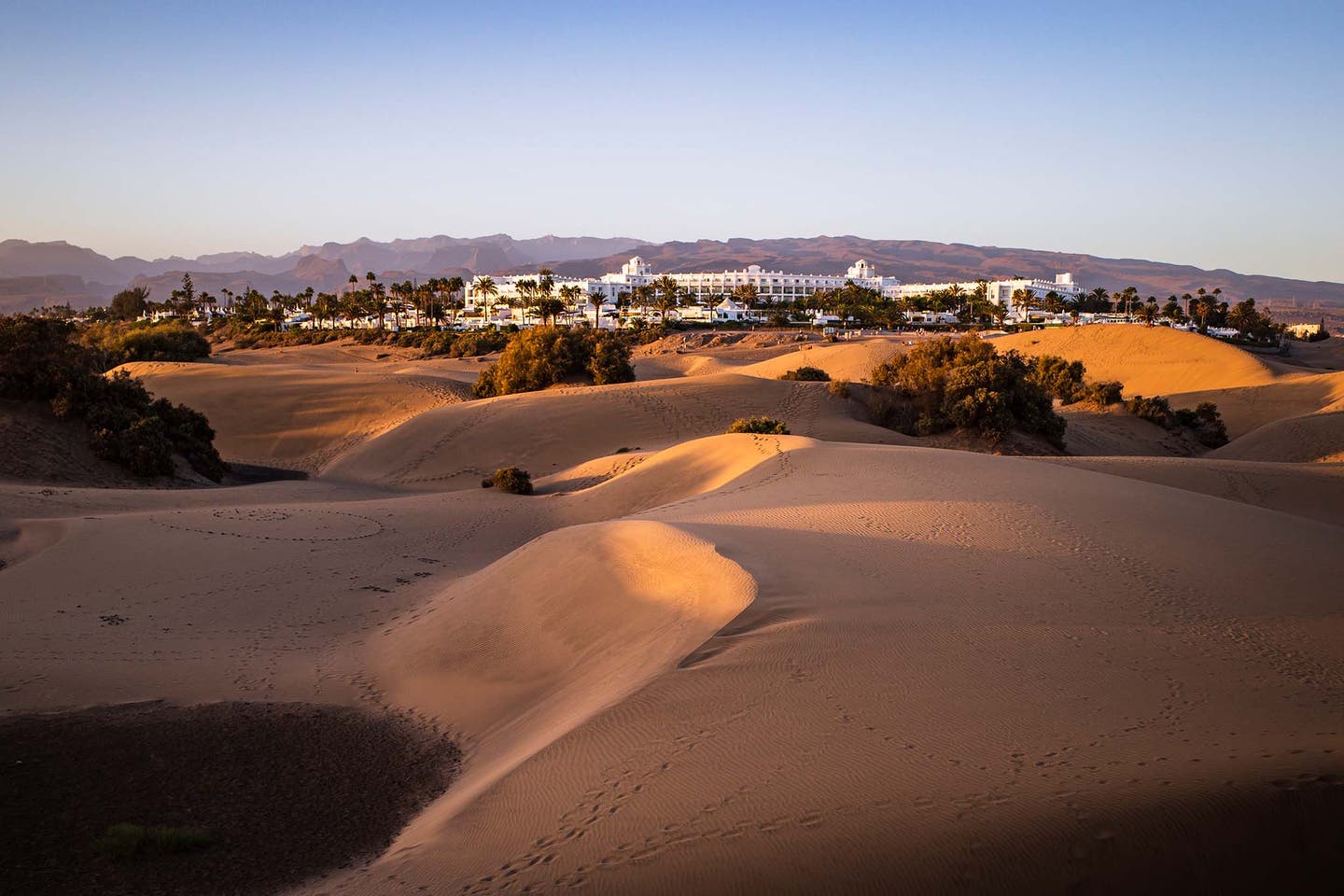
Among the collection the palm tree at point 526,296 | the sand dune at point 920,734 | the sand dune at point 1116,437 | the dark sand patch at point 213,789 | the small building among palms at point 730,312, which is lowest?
the sand dune at point 1116,437

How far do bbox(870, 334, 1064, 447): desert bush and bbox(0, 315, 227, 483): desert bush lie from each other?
22.5 m

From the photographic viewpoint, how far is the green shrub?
567 cm

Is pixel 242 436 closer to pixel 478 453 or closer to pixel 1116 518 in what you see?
pixel 478 453

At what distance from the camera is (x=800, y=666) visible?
6.54m

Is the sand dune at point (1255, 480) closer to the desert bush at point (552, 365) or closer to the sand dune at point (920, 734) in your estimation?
the sand dune at point (920, 734)

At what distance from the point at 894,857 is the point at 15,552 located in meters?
14.0

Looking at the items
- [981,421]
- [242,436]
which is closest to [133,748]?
[981,421]

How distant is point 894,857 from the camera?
4.36 meters

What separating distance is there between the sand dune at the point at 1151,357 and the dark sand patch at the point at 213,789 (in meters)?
51.1

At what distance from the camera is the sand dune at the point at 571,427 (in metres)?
27.8

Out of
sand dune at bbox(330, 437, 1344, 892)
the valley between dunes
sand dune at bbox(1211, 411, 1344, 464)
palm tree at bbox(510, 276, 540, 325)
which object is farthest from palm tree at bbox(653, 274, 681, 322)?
sand dune at bbox(330, 437, 1344, 892)

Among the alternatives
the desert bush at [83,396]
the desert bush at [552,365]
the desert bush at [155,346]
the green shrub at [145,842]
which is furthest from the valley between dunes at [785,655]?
the desert bush at [155,346]

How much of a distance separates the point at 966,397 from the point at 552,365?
1734cm

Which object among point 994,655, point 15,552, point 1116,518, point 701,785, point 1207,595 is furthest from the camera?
point 15,552
